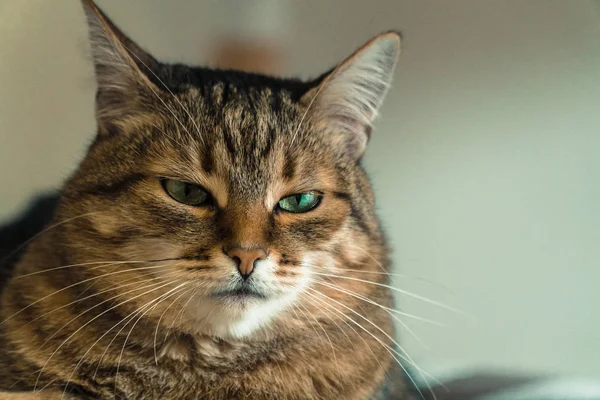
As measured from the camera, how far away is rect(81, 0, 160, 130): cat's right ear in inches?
34.7

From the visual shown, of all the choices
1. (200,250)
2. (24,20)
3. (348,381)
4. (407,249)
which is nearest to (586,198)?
(407,249)

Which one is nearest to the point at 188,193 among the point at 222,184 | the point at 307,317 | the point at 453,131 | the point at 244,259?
the point at 222,184

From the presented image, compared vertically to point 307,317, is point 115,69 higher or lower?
higher

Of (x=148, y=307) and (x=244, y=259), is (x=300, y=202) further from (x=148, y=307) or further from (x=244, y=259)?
(x=148, y=307)

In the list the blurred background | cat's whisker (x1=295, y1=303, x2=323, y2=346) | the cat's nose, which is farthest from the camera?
the blurred background

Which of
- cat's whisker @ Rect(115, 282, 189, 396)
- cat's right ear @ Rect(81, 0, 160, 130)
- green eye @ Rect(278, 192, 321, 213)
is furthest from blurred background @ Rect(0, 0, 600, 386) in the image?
cat's whisker @ Rect(115, 282, 189, 396)

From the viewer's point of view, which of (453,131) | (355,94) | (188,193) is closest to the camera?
(188,193)

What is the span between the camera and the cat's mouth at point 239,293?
814 millimetres

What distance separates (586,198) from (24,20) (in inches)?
53.7

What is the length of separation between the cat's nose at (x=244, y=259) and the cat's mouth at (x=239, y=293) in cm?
3

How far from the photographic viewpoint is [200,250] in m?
0.82

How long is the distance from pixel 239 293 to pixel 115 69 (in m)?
0.45

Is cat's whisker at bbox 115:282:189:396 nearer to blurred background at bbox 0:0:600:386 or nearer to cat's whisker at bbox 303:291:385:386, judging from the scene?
cat's whisker at bbox 303:291:385:386

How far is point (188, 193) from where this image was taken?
90 centimetres
